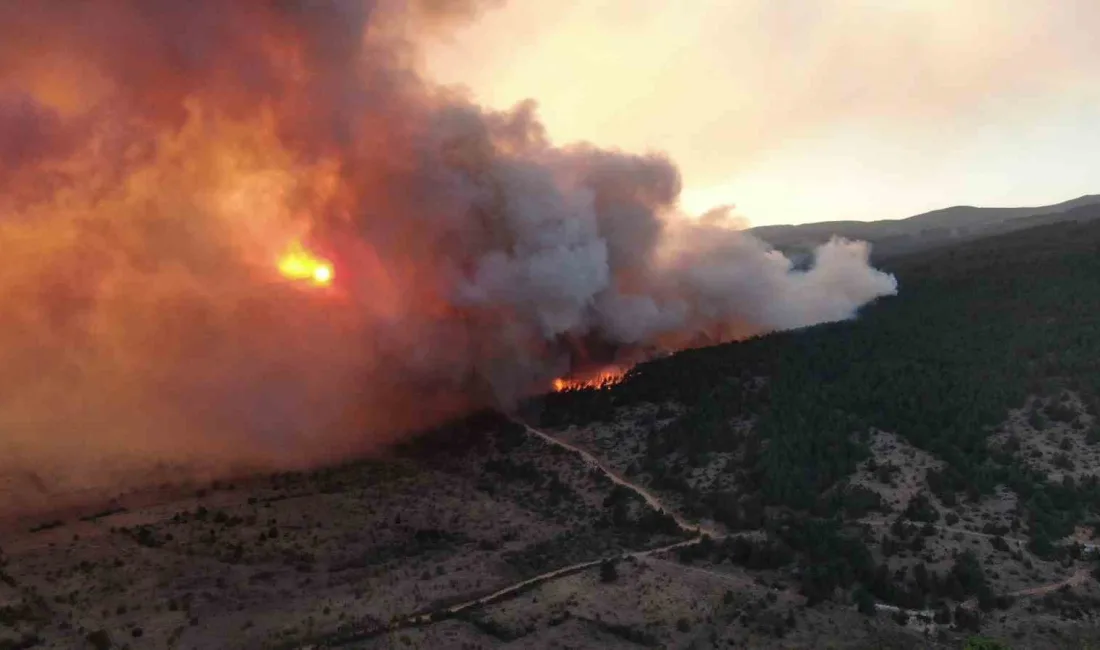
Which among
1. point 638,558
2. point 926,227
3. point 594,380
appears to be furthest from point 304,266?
point 926,227

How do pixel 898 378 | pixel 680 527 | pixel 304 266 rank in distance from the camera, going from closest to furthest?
→ 1. pixel 680 527
2. pixel 898 378
3. pixel 304 266

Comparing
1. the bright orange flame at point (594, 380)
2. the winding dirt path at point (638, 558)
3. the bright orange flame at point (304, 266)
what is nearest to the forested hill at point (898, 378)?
the bright orange flame at point (594, 380)

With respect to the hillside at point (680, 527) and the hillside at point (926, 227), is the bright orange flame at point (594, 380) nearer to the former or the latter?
the hillside at point (680, 527)

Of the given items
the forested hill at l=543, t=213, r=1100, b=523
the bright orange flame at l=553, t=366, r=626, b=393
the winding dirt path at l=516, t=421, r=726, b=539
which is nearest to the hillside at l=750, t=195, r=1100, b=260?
the forested hill at l=543, t=213, r=1100, b=523

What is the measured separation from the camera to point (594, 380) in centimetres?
4694

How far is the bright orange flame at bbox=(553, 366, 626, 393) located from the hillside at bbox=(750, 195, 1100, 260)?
77.5m

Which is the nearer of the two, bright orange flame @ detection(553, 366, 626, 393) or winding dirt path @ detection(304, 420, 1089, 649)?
winding dirt path @ detection(304, 420, 1089, 649)

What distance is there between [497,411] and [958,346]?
24388mm

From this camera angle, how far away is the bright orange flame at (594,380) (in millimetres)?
45281

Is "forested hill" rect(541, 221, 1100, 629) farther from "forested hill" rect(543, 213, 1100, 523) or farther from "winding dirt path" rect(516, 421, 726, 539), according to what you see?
"winding dirt path" rect(516, 421, 726, 539)

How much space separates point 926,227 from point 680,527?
154m

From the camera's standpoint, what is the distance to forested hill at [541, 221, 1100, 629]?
2861 cm

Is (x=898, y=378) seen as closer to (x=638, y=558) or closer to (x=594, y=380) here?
(x=594, y=380)

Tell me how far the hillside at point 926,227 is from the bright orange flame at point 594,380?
77534 mm
